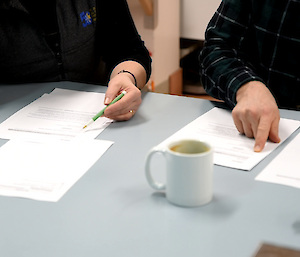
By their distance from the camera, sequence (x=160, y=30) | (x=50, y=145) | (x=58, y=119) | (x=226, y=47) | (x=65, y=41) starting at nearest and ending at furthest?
(x=50, y=145), (x=58, y=119), (x=226, y=47), (x=65, y=41), (x=160, y=30)

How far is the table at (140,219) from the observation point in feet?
1.81

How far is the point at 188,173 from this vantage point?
1.98 ft

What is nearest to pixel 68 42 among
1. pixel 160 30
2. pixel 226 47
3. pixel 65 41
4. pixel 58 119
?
pixel 65 41

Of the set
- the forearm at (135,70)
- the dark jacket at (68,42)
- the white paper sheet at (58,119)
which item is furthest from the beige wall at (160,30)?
the white paper sheet at (58,119)

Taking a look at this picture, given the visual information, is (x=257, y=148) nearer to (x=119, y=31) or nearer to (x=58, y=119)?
(x=58, y=119)

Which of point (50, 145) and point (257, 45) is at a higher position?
point (257, 45)

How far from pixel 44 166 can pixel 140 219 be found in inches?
10.0

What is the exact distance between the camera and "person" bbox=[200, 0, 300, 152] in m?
1.06

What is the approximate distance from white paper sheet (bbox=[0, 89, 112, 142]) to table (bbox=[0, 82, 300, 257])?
0.16 metres

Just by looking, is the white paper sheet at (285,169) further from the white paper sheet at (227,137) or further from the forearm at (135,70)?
the forearm at (135,70)

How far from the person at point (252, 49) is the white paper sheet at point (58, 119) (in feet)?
1.06

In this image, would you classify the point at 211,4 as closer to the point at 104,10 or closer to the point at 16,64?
the point at 104,10

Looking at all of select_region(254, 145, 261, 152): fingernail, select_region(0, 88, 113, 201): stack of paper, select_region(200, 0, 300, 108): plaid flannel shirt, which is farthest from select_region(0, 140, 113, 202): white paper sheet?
select_region(200, 0, 300, 108): plaid flannel shirt

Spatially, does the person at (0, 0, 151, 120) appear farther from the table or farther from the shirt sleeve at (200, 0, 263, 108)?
the table
